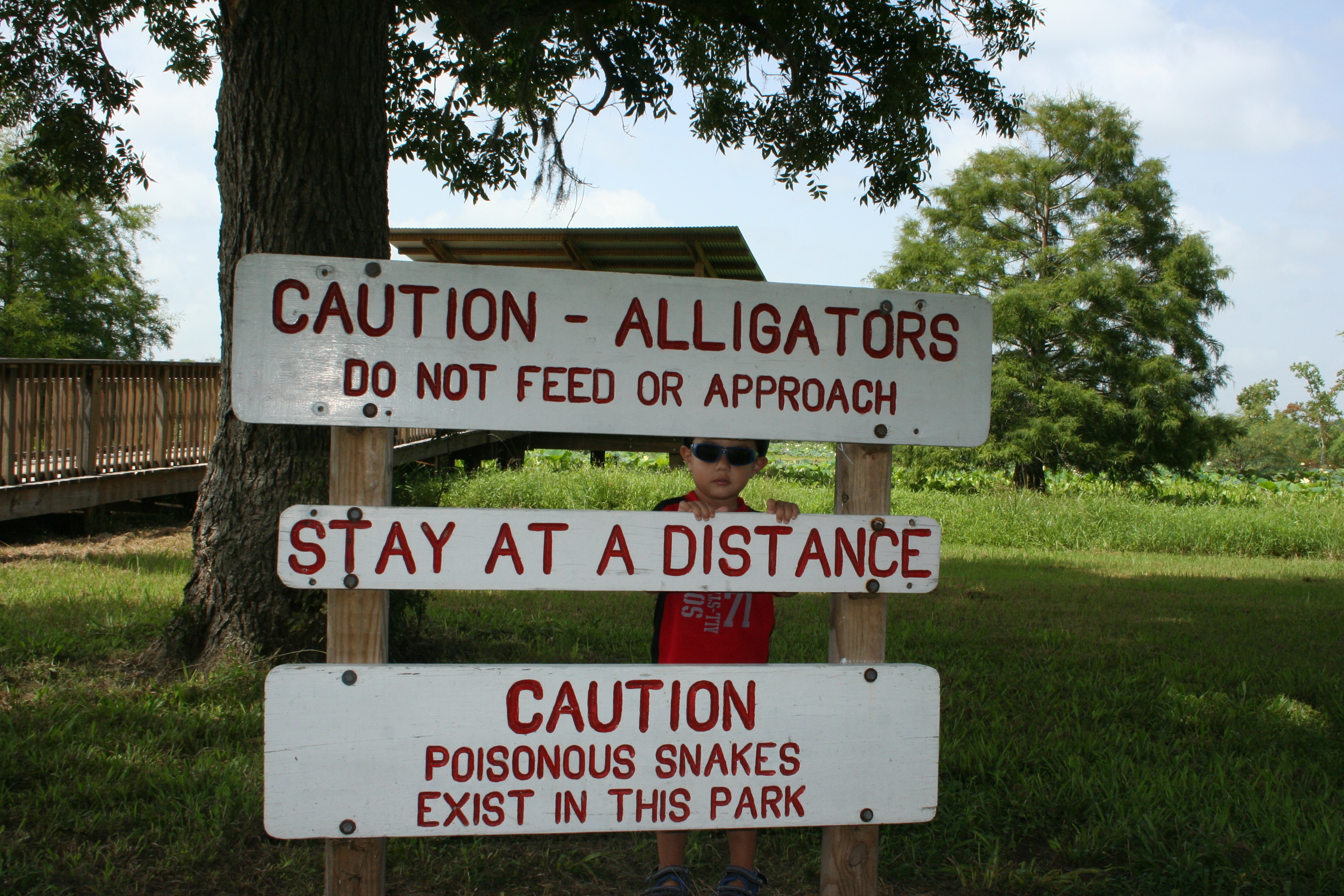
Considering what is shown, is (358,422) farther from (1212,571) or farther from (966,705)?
(1212,571)

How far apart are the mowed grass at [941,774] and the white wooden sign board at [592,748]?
77 cm

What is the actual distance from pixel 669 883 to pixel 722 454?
48.4 inches

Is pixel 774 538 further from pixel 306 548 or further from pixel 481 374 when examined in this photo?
pixel 306 548

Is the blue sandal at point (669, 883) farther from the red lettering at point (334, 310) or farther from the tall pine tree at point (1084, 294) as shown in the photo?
the tall pine tree at point (1084, 294)

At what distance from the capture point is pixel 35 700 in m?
4.04

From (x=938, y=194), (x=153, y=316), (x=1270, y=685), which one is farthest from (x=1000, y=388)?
(x=153, y=316)

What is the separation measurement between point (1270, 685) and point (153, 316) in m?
43.0

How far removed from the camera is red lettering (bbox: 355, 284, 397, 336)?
2.13 metres

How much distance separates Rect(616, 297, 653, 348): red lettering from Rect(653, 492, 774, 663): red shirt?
2.07 ft

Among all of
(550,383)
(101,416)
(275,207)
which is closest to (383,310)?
(550,383)

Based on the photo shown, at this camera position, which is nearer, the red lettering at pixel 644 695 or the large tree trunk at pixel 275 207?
the red lettering at pixel 644 695

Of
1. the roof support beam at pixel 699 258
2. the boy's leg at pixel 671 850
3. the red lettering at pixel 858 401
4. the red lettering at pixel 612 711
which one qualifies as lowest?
the boy's leg at pixel 671 850

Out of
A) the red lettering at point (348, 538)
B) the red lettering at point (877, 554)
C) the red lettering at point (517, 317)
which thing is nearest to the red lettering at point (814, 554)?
the red lettering at point (877, 554)

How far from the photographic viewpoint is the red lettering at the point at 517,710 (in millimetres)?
2166
